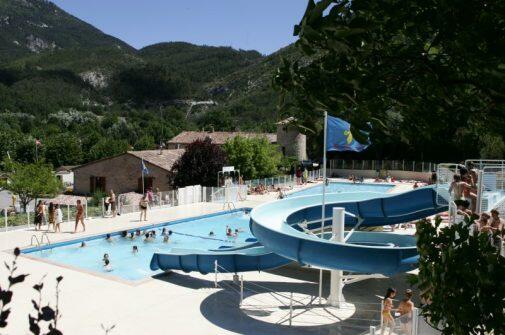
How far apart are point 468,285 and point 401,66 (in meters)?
1.37

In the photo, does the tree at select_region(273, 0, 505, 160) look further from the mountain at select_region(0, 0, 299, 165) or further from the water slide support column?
the mountain at select_region(0, 0, 299, 165)

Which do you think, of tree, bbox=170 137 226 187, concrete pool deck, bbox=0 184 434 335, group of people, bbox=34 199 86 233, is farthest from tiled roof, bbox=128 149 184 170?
concrete pool deck, bbox=0 184 434 335

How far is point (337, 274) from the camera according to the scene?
1184 centimetres

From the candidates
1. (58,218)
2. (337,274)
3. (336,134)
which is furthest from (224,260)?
(58,218)

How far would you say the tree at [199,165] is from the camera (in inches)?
1253

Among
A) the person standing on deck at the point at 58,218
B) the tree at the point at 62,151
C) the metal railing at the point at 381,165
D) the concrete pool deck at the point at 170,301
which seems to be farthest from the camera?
the tree at the point at 62,151

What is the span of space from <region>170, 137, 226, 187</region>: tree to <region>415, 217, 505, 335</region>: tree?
28.9 metres

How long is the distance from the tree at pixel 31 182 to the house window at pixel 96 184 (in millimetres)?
12989

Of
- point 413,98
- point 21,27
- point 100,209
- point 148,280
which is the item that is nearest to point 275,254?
point 148,280

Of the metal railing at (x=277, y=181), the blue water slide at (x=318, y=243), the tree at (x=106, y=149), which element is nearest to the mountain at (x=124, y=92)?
the tree at (x=106, y=149)

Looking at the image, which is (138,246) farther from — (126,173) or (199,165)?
(126,173)

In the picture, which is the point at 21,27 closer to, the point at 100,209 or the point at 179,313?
the point at 100,209

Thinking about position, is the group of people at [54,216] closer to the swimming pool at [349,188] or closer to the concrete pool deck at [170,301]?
the concrete pool deck at [170,301]

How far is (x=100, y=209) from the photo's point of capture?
931 inches
